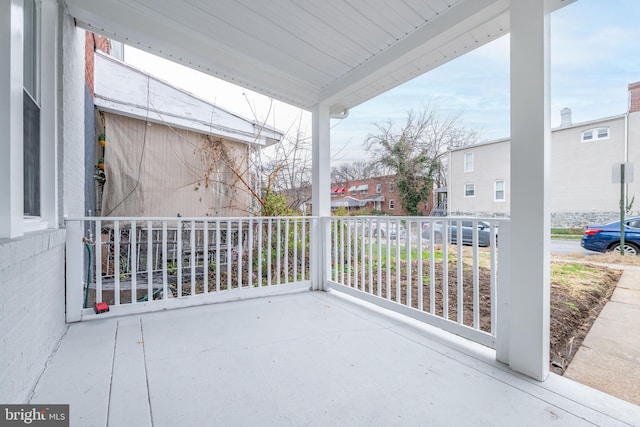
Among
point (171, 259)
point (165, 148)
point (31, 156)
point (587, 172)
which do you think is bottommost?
point (171, 259)

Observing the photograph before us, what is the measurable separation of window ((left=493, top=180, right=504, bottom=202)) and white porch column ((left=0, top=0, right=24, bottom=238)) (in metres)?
3.16

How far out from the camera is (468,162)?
3.31 m

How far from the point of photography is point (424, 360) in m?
2.02

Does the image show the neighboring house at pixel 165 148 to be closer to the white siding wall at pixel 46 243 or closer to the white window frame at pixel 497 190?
the white siding wall at pixel 46 243

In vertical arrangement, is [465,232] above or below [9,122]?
below

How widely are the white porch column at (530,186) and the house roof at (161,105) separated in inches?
176

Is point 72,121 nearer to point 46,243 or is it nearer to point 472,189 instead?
point 46,243

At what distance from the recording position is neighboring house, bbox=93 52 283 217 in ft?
14.6

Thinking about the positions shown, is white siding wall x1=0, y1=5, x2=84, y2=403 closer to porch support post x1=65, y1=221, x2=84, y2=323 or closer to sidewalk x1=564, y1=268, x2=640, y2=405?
porch support post x1=65, y1=221, x2=84, y2=323

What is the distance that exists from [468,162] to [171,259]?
458 centimetres

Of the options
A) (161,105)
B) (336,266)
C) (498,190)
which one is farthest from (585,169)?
(161,105)

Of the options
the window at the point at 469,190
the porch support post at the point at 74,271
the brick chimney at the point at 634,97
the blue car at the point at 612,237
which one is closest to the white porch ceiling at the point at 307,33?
the brick chimney at the point at 634,97

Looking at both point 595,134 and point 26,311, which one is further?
point 595,134

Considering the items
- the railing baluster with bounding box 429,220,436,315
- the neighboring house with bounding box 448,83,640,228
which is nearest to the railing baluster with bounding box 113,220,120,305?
the railing baluster with bounding box 429,220,436,315
